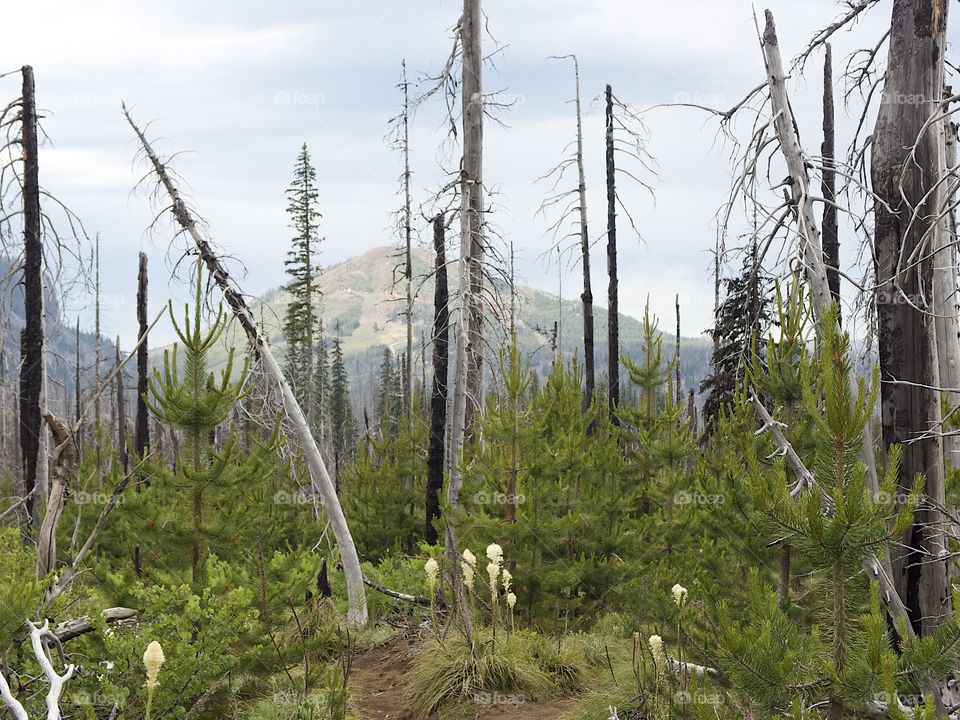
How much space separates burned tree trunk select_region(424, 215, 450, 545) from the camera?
476 inches

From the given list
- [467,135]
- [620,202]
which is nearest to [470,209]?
[467,135]

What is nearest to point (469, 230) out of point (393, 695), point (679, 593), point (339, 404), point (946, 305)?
point (393, 695)

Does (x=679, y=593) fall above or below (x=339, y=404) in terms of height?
above

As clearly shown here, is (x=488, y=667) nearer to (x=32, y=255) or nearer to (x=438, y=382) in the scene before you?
(x=438, y=382)

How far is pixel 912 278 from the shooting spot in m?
4.69

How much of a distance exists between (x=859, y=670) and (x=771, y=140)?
12.6ft

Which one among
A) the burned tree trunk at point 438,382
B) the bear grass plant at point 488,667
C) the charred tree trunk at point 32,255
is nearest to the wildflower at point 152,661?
the bear grass plant at point 488,667

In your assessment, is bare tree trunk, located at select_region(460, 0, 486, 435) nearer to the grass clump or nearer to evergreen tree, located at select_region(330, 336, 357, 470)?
the grass clump

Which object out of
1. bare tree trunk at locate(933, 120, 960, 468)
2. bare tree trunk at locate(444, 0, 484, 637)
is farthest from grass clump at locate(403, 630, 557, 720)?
bare tree trunk at locate(933, 120, 960, 468)

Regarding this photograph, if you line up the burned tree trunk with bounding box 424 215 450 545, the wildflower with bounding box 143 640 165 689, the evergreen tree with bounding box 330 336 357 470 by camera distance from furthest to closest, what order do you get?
the evergreen tree with bounding box 330 336 357 470, the burned tree trunk with bounding box 424 215 450 545, the wildflower with bounding box 143 640 165 689

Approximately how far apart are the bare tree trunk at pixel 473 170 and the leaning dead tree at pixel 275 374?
7.52ft

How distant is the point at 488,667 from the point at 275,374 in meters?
4.64

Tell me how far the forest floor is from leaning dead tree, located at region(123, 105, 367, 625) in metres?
0.83

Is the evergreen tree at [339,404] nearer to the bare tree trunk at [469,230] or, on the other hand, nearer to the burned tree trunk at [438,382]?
the burned tree trunk at [438,382]
